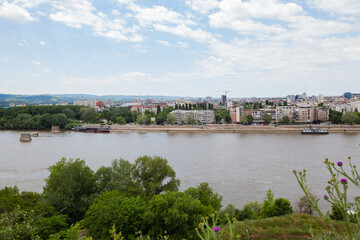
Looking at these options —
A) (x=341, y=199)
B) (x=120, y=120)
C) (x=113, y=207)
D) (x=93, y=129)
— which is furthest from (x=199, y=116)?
(x=341, y=199)

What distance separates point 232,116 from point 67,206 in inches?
1549

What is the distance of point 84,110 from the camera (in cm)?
4609

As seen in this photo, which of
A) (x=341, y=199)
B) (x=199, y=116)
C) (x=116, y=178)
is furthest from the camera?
(x=199, y=116)

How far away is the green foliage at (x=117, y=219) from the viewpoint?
550cm

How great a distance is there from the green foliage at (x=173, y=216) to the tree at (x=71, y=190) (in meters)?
2.64

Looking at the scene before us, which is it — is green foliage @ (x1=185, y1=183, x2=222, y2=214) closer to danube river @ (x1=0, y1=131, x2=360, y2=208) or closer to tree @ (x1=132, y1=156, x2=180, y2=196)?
tree @ (x1=132, y1=156, x2=180, y2=196)

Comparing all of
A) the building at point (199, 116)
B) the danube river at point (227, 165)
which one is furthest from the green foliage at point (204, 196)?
the building at point (199, 116)

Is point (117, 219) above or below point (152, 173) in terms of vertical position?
below

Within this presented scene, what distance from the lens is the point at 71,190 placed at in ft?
24.9

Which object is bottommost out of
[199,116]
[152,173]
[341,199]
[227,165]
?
[227,165]

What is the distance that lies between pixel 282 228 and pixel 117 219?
10.8 ft

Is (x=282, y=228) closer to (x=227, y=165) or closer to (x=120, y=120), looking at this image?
(x=227, y=165)

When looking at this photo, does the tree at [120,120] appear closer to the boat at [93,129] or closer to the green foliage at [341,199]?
the boat at [93,129]

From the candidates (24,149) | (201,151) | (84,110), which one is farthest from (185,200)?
(84,110)
